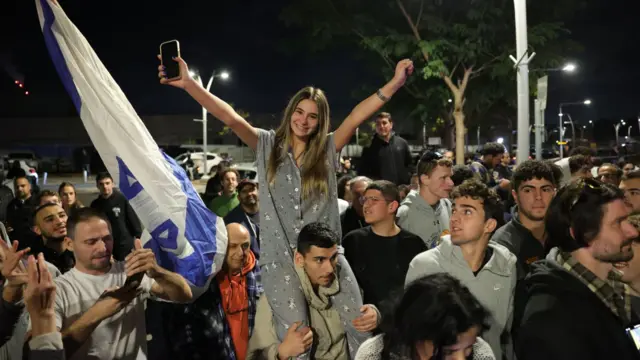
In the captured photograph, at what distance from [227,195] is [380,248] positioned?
12.5ft

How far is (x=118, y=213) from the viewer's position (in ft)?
26.2

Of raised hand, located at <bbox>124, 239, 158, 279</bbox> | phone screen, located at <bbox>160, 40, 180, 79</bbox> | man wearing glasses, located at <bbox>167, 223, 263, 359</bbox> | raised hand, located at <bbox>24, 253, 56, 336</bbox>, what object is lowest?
man wearing glasses, located at <bbox>167, 223, 263, 359</bbox>

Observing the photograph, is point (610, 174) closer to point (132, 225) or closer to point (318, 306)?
point (318, 306)

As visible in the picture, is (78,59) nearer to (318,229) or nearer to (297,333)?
(318,229)

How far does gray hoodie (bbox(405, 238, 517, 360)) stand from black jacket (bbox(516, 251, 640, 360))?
2.80 feet

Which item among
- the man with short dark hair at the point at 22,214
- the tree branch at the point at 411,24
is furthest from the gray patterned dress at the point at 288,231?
the tree branch at the point at 411,24

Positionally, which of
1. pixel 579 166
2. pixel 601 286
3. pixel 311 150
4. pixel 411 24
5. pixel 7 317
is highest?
pixel 411 24

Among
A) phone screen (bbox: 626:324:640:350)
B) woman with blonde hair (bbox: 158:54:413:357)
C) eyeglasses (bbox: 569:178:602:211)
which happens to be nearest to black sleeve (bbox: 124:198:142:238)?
woman with blonde hair (bbox: 158:54:413:357)

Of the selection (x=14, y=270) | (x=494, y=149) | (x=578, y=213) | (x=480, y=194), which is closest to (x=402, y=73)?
(x=480, y=194)

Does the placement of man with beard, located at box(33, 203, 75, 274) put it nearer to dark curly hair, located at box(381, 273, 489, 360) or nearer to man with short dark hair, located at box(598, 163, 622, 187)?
dark curly hair, located at box(381, 273, 489, 360)

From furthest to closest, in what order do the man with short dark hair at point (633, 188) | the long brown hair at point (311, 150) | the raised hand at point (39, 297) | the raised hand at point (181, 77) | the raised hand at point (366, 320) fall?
1. the man with short dark hair at point (633, 188)
2. the raised hand at point (181, 77)
3. the long brown hair at point (311, 150)
4. the raised hand at point (366, 320)
5. the raised hand at point (39, 297)

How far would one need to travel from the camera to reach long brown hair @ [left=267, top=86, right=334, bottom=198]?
12.4 ft

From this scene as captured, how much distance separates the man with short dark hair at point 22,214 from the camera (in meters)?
6.47

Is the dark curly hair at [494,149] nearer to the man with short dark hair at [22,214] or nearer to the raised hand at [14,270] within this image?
the man with short dark hair at [22,214]
